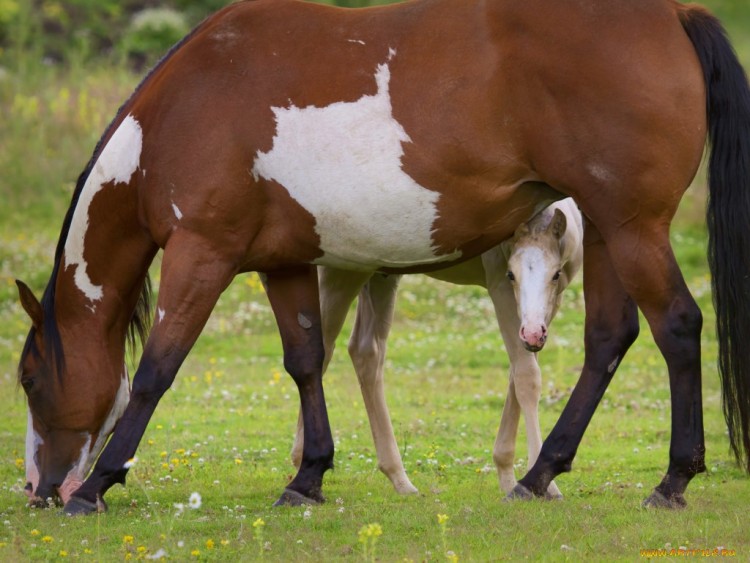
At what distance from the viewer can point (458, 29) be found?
607 centimetres

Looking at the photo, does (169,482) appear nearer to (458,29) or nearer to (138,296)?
(138,296)

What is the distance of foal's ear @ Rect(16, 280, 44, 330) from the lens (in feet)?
22.0

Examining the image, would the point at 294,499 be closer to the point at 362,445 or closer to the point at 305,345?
the point at 305,345

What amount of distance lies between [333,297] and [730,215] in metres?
2.77

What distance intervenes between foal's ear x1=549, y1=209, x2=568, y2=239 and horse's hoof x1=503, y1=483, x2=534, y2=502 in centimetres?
144

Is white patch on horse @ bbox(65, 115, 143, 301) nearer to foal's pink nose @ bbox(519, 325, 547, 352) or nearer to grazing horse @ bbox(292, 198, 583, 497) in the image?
grazing horse @ bbox(292, 198, 583, 497)

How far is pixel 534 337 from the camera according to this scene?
6.15 metres

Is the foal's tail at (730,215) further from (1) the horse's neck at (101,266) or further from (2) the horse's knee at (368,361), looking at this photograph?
(1) the horse's neck at (101,266)

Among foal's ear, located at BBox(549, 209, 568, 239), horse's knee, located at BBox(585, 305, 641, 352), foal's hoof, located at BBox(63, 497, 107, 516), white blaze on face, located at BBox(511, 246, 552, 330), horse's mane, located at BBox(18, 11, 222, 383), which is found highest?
horse's mane, located at BBox(18, 11, 222, 383)

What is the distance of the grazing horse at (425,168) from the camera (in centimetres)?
587

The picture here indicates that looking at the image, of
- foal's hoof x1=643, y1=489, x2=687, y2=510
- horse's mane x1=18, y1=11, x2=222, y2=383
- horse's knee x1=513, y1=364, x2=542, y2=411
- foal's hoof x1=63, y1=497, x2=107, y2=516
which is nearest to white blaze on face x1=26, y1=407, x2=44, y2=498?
horse's mane x1=18, y1=11, x2=222, y2=383

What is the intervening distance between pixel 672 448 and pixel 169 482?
127 inches


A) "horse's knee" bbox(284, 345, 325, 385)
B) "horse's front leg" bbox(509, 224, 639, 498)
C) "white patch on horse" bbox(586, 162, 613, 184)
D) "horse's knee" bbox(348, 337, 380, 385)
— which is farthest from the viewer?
"horse's knee" bbox(348, 337, 380, 385)

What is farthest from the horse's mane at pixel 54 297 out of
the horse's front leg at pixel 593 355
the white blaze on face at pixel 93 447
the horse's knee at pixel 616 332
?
the horse's knee at pixel 616 332
